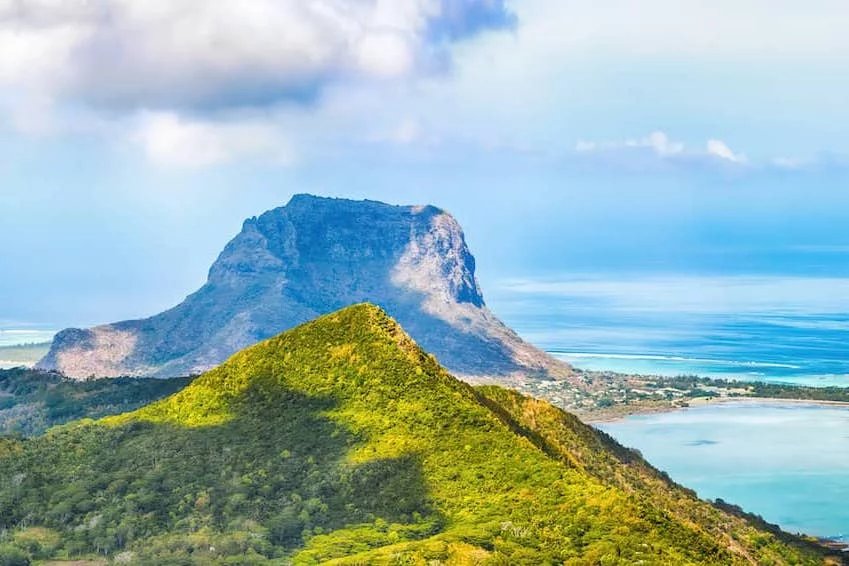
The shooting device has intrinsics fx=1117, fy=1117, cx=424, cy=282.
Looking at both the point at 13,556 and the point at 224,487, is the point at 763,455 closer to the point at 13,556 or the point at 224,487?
the point at 224,487

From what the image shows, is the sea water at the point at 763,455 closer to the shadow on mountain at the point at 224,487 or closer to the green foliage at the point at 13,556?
the shadow on mountain at the point at 224,487

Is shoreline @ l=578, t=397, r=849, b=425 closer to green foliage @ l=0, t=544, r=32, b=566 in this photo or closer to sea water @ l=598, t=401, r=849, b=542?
sea water @ l=598, t=401, r=849, b=542

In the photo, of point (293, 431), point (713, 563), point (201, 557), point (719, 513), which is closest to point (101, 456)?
point (293, 431)

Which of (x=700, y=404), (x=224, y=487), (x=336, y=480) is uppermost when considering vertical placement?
(x=700, y=404)

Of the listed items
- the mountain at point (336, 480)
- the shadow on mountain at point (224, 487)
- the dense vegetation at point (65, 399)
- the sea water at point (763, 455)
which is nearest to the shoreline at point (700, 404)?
the sea water at point (763, 455)

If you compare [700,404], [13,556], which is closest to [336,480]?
[13,556]

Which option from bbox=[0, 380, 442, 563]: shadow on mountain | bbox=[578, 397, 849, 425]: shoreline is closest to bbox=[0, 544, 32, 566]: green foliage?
bbox=[0, 380, 442, 563]: shadow on mountain
